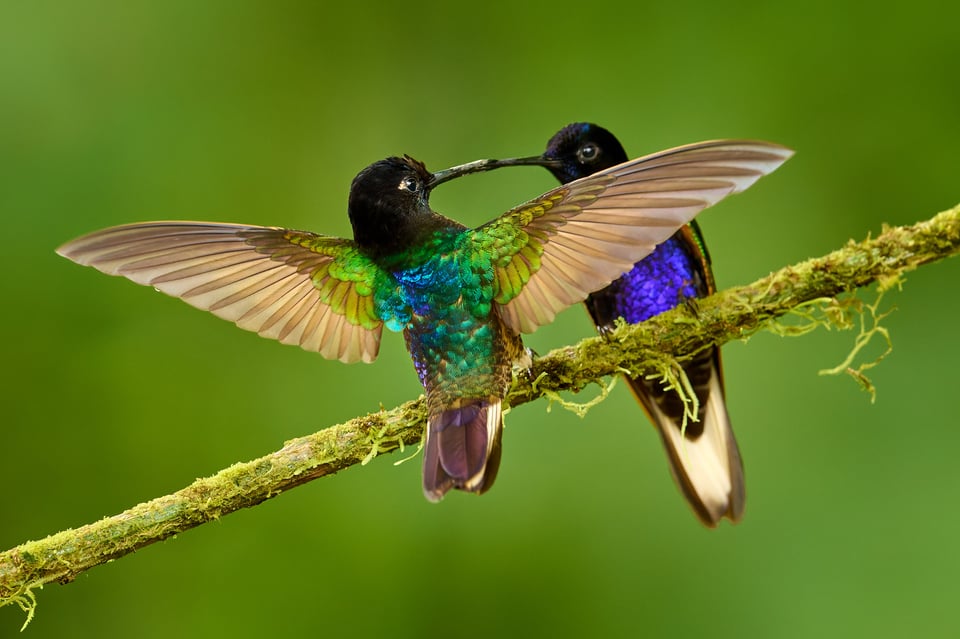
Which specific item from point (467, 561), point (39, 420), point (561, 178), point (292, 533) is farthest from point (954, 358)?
point (39, 420)

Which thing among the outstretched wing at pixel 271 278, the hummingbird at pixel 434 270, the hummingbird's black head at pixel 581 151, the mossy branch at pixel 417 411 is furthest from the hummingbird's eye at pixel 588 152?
the outstretched wing at pixel 271 278

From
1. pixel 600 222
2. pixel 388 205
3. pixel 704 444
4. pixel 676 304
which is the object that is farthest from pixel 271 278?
pixel 704 444

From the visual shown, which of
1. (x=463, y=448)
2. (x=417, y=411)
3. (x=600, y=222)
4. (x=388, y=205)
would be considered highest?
(x=388, y=205)

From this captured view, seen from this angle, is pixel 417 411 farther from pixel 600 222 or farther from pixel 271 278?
pixel 600 222

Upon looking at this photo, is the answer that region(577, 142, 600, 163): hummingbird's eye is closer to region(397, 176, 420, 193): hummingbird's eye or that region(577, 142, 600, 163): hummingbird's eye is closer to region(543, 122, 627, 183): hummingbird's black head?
region(543, 122, 627, 183): hummingbird's black head

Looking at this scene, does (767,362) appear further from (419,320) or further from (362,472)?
(419,320)

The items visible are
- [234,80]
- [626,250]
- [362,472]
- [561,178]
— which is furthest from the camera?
[234,80]
